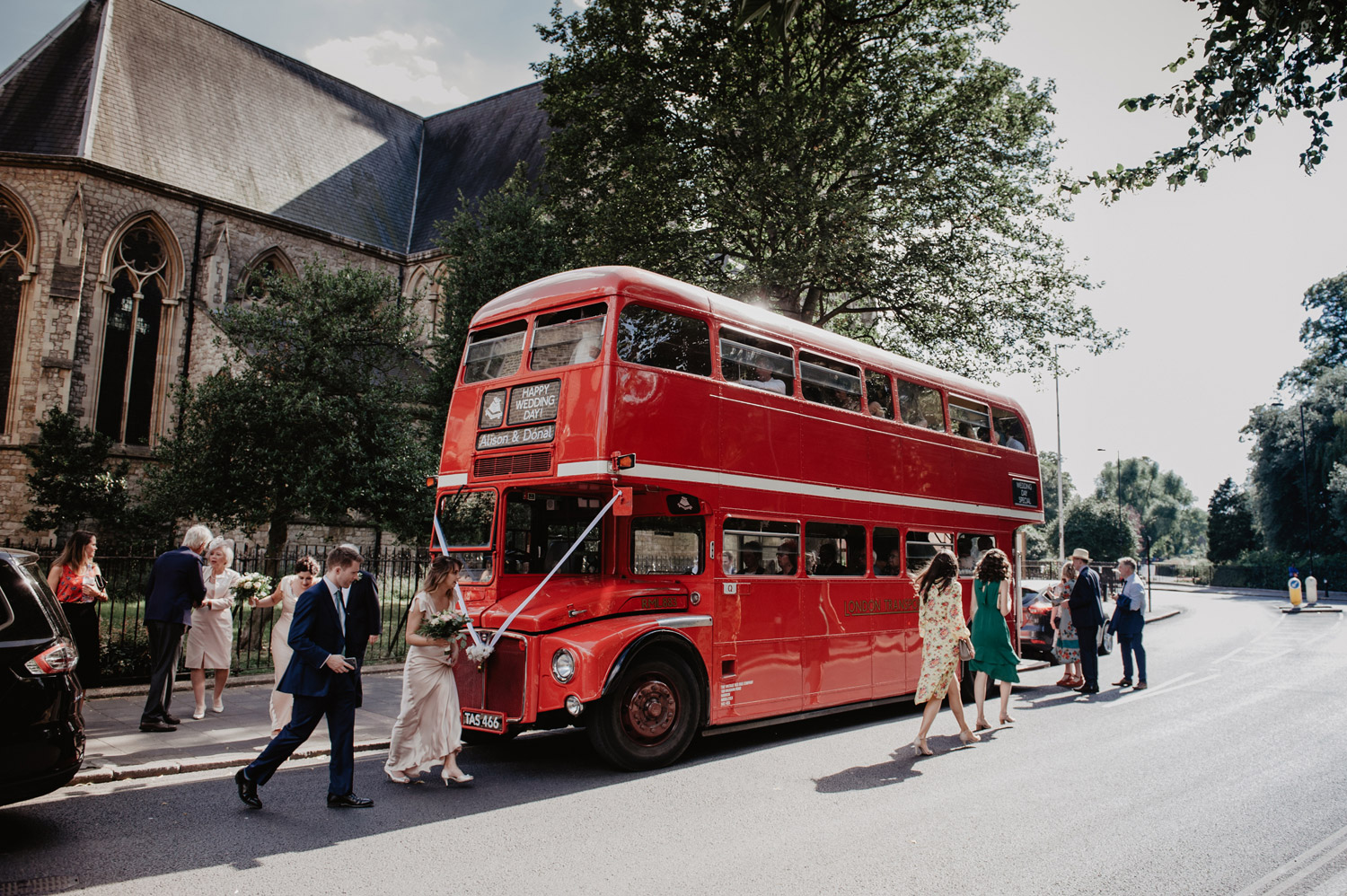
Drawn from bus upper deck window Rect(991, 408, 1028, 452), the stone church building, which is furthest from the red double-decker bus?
the stone church building

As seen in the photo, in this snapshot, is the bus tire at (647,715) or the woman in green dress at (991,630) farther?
the woman in green dress at (991,630)

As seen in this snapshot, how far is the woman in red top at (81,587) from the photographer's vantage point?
25.8ft

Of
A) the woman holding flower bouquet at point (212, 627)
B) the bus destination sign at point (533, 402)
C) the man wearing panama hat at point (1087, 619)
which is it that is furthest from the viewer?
the man wearing panama hat at point (1087, 619)

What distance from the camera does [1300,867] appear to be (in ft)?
15.7

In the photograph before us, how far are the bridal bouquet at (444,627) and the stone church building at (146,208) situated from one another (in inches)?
582

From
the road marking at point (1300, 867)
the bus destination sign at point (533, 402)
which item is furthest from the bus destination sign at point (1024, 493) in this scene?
the bus destination sign at point (533, 402)

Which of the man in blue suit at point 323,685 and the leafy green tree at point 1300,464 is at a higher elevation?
the leafy green tree at point 1300,464

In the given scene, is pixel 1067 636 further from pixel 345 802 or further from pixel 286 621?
pixel 345 802

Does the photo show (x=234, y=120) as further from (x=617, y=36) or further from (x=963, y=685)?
(x=963, y=685)

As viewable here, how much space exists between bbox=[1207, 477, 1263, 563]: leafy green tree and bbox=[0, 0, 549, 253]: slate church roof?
55977 millimetres

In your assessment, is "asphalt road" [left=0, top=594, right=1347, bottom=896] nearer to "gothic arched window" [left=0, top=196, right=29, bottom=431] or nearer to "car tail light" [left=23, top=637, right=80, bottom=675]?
"car tail light" [left=23, top=637, right=80, bottom=675]

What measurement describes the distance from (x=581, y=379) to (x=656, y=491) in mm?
1301

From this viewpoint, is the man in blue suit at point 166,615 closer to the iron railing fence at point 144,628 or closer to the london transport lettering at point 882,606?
the iron railing fence at point 144,628

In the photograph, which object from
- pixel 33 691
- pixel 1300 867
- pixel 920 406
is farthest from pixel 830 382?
pixel 33 691
